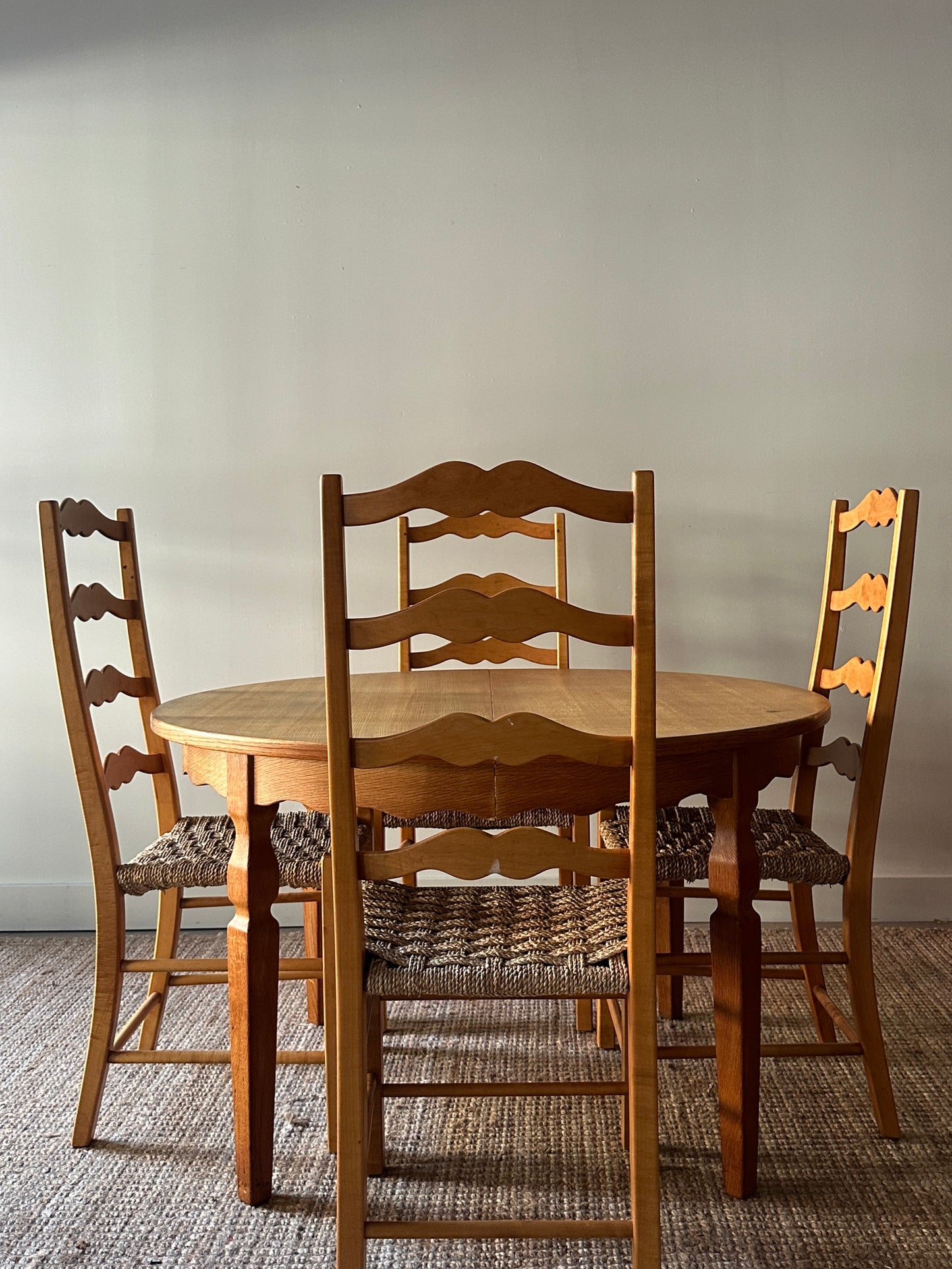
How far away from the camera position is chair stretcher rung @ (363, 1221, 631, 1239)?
143 centimetres

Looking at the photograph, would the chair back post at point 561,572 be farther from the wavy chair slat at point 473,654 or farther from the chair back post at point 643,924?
the chair back post at point 643,924

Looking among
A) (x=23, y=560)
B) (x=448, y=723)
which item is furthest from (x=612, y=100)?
(x=448, y=723)

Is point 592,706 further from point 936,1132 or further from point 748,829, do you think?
point 936,1132

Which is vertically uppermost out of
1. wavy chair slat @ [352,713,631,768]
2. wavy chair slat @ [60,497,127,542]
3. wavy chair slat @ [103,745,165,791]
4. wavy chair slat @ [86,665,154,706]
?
wavy chair slat @ [60,497,127,542]

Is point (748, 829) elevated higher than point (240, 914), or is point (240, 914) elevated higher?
point (748, 829)

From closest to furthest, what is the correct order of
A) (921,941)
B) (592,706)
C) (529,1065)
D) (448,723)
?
(448,723) → (592,706) → (529,1065) → (921,941)

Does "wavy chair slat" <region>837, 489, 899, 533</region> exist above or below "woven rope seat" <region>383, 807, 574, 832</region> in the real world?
above

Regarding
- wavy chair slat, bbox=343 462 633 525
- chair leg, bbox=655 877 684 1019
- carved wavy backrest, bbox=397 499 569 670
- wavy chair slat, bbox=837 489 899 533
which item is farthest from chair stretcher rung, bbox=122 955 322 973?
wavy chair slat, bbox=837 489 899 533

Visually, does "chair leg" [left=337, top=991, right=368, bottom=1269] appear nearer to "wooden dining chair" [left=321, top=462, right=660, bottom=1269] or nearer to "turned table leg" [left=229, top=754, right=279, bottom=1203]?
"wooden dining chair" [left=321, top=462, right=660, bottom=1269]

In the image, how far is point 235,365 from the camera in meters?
3.13

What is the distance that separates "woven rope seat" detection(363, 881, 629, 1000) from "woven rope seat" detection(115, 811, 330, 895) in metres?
0.29

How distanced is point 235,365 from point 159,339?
230 millimetres

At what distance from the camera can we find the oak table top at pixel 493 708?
164cm

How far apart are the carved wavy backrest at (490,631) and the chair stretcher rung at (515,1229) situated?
1.50 feet
